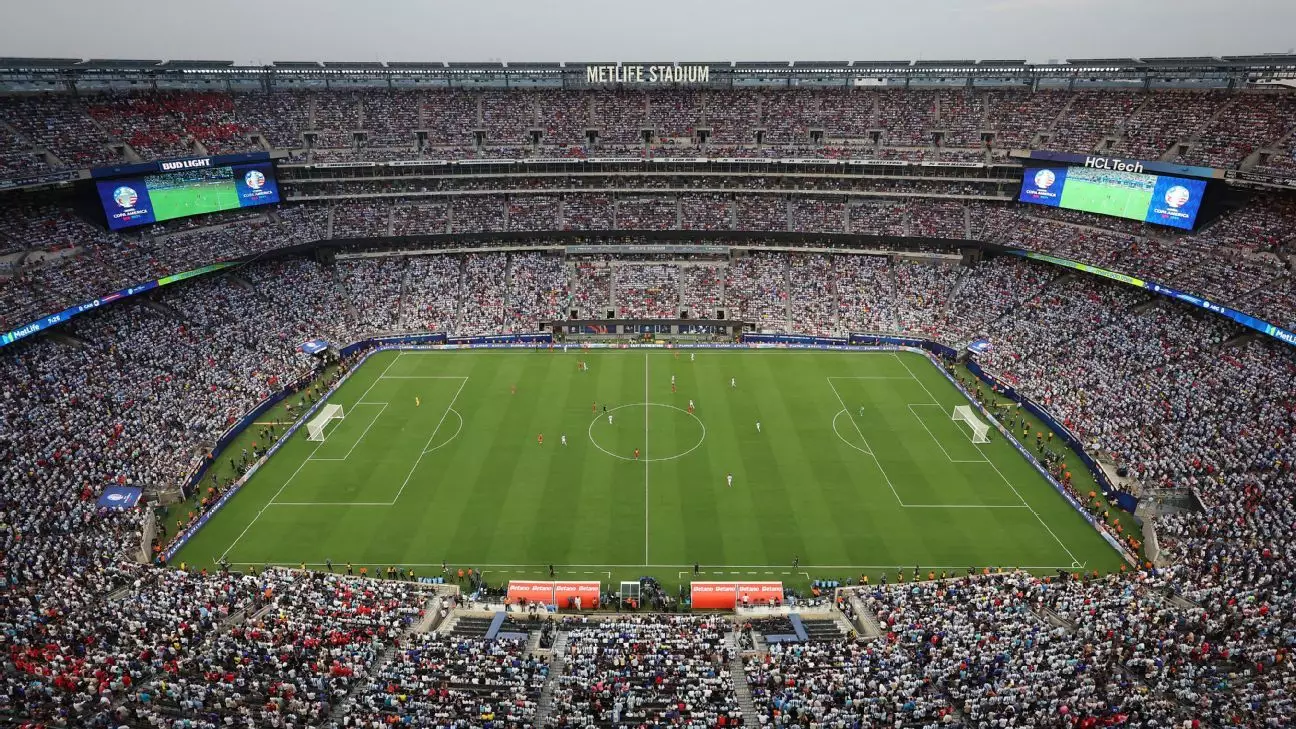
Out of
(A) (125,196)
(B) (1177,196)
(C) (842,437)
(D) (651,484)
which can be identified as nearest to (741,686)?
(D) (651,484)

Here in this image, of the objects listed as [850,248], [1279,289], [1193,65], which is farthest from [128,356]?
[1193,65]

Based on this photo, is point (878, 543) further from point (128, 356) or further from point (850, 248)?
point (128, 356)

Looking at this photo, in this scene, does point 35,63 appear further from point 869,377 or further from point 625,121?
point 869,377

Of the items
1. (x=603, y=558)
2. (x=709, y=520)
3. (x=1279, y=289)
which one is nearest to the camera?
(x=603, y=558)

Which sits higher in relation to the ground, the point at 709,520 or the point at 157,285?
the point at 157,285

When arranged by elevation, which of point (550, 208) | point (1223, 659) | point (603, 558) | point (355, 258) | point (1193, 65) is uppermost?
point (1193, 65)

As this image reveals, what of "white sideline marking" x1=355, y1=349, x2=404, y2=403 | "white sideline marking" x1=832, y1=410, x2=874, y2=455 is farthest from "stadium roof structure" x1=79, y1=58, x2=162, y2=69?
"white sideline marking" x1=832, y1=410, x2=874, y2=455

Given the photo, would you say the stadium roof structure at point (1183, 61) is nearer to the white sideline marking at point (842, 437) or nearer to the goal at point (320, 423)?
the white sideline marking at point (842, 437)

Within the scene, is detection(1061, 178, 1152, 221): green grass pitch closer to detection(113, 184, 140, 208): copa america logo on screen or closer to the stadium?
the stadium
